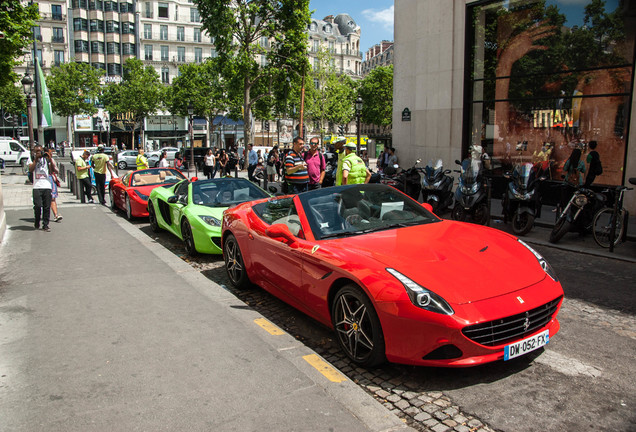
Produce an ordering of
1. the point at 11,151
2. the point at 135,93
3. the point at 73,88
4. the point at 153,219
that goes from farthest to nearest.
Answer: the point at 135,93 → the point at 73,88 → the point at 11,151 → the point at 153,219

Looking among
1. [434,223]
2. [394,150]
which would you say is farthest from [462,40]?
[434,223]

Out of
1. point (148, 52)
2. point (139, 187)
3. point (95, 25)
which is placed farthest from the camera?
point (148, 52)

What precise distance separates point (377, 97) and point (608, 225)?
6561cm

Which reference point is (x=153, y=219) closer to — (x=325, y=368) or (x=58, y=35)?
(x=325, y=368)

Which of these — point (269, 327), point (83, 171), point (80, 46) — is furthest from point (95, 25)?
point (269, 327)

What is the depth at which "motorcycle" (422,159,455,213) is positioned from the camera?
11633 mm

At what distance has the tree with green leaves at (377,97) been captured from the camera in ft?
232

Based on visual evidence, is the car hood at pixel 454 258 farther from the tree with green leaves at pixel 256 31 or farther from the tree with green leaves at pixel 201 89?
the tree with green leaves at pixel 201 89

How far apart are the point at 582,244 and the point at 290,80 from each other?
22.4 metres

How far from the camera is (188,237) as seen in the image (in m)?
8.19

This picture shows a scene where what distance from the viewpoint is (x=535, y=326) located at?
3596mm

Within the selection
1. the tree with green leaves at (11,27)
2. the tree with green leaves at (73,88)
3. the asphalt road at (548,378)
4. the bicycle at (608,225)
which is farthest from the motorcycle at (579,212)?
the tree with green leaves at (73,88)

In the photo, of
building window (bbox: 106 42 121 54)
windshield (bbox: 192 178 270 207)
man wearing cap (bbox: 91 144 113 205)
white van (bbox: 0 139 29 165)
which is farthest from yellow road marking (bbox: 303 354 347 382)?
building window (bbox: 106 42 121 54)

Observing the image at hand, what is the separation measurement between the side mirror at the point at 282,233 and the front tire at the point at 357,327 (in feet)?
2.89
